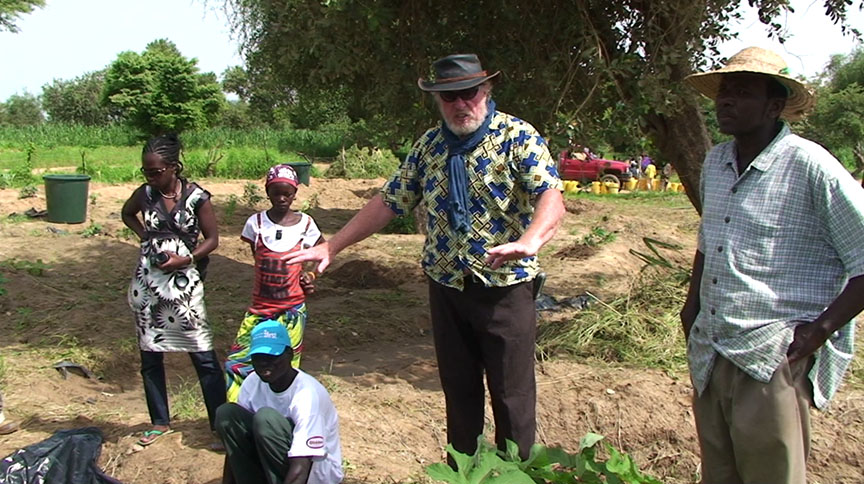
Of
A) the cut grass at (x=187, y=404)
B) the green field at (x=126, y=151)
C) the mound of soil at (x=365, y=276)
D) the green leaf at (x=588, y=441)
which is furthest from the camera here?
the green field at (x=126, y=151)

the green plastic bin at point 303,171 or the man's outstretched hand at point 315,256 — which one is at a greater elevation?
the man's outstretched hand at point 315,256

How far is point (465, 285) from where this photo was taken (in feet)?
9.84

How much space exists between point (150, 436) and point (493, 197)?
242 centimetres

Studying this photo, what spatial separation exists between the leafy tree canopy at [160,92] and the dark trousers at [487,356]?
30.8m

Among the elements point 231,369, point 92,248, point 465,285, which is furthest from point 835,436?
point 92,248

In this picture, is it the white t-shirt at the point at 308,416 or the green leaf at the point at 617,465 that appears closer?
the green leaf at the point at 617,465

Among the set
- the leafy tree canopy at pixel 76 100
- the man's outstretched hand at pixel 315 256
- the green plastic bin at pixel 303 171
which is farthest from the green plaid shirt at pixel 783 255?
the leafy tree canopy at pixel 76 100

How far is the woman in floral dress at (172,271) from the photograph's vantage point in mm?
3971

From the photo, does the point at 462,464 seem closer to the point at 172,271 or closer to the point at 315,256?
the point at 315,256

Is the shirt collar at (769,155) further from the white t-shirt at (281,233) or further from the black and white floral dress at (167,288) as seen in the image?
the black and white floral dress at (167,288)

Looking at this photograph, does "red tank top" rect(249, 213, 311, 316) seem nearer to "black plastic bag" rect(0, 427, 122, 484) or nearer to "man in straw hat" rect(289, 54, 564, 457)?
"man in straw hat" rect(289, 54, 564, 457)

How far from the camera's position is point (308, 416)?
3.16m

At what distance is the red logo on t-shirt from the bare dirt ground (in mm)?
734

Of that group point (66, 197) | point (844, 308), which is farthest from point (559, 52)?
point (66, 197)
